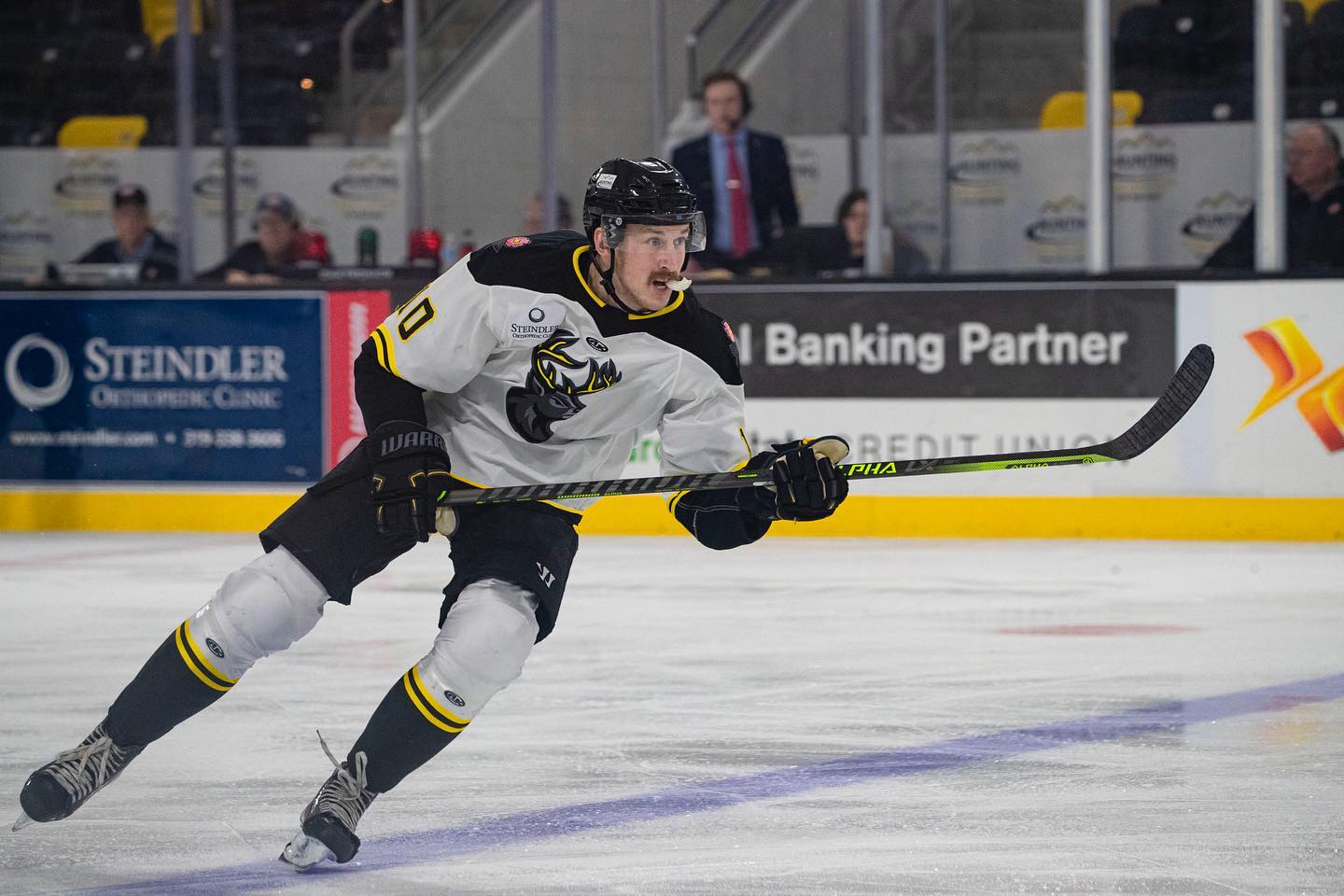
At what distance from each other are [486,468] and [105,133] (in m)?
6.25

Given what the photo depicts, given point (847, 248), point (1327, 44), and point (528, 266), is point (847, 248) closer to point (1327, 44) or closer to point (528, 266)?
point (1327, 44)

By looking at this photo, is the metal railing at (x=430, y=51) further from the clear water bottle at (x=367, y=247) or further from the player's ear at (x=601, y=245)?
the player's ear at (x=601, y=245)

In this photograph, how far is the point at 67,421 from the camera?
26.0ft

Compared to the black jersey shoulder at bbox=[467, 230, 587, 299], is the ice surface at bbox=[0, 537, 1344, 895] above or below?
below

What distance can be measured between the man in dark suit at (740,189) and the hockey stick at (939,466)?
467 cm

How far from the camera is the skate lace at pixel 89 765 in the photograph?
2725mm

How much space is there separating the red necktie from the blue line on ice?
13.0ft

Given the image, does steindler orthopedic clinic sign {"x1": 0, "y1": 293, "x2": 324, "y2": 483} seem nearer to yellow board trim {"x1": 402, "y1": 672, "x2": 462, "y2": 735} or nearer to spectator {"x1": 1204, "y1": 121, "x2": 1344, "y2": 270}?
spectator {"x1": 1204, "y1": 121, "x2": 1344, "y2": 270}

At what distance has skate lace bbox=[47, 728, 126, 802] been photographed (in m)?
2.72

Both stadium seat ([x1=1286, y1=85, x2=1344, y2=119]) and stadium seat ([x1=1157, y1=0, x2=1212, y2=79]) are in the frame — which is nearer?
stadium seat ([x1=1286, y1=85, x2=1344, y2=119])

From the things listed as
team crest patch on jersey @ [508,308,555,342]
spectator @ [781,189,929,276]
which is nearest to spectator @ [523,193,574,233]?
spectator @ [781,189,929,276]

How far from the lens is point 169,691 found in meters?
2.74

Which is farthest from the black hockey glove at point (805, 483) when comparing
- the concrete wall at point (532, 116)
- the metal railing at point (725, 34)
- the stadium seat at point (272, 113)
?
the stadium seat at point (272, 113)

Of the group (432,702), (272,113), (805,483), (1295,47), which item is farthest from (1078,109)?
(432,702)
